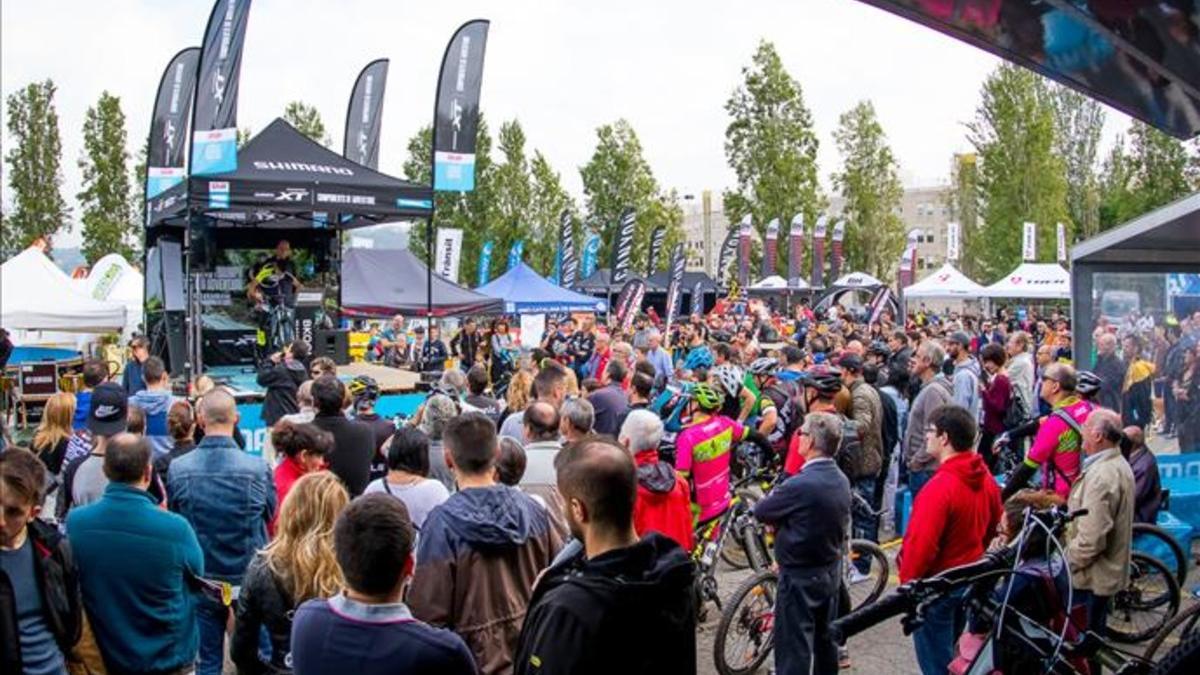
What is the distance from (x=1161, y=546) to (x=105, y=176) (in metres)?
46.5

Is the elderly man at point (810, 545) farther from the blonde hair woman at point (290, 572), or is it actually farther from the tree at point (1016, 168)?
the tree at point (1016, 168)

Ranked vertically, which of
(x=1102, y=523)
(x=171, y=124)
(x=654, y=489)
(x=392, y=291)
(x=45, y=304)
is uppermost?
(x=171, y=124)

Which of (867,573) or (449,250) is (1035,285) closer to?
(449,250)

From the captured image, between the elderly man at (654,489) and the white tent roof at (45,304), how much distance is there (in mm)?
15859

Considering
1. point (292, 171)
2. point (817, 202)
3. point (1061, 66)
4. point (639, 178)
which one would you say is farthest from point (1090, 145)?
Result: point (1061, 66)

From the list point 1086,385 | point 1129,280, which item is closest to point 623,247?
point 1129,280

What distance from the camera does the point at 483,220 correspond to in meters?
51.8

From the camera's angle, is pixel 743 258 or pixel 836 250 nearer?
pixel 743 258

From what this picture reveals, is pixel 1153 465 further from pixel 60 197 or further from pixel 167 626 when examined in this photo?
pixel 60 197

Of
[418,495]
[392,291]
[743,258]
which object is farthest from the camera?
[743,258]

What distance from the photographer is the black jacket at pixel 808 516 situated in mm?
4816

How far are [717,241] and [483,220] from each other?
281 ft

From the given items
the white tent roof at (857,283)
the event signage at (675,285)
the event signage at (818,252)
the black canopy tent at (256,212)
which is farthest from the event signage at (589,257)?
the black canopy tent at (256,212)

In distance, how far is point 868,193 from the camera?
6266 centimetres
